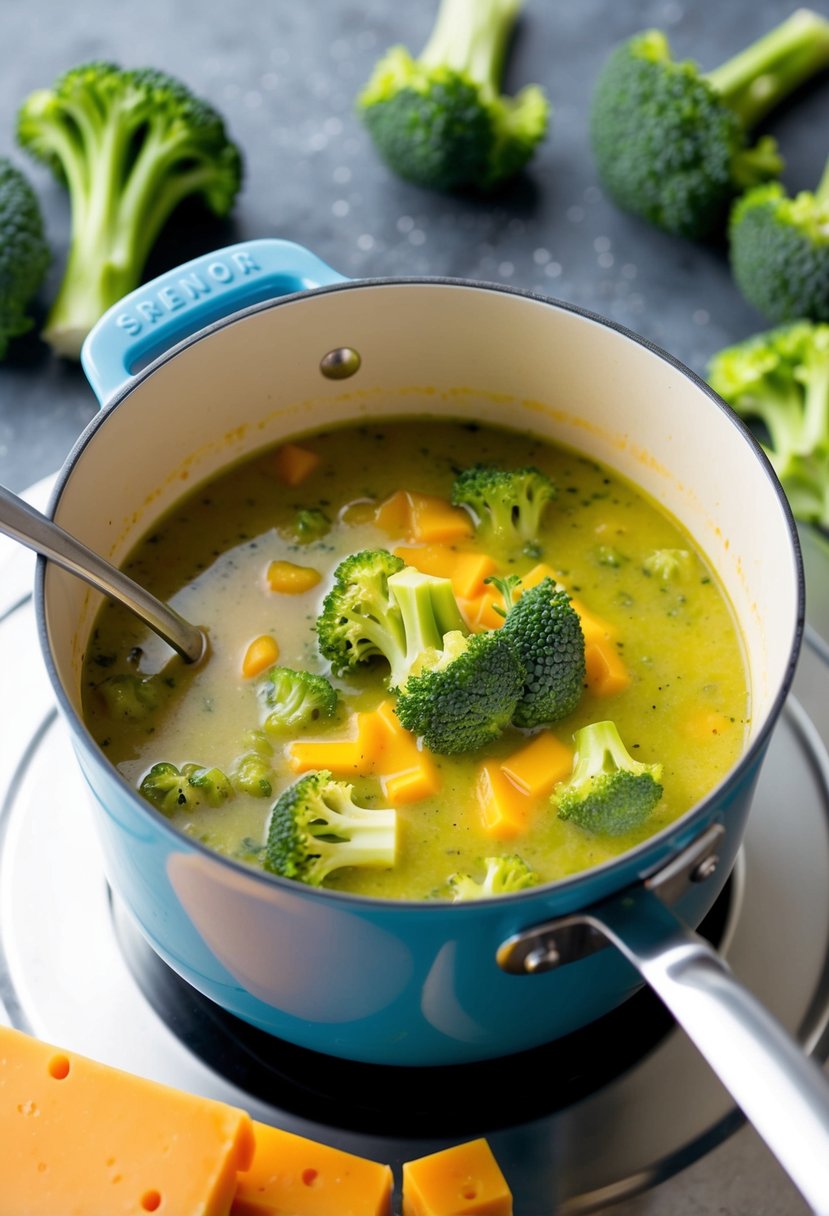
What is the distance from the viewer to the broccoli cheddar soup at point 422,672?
62.5 inches

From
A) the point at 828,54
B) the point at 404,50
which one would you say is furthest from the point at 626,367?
the point at 828,54

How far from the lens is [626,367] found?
1.84 m

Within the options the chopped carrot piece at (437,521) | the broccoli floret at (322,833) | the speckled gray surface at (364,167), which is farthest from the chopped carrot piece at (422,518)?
Answer: the speckled gray surface at (364,167)

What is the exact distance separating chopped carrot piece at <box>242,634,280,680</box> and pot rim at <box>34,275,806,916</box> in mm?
346

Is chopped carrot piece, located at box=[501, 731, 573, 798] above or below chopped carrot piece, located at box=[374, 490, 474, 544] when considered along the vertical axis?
below

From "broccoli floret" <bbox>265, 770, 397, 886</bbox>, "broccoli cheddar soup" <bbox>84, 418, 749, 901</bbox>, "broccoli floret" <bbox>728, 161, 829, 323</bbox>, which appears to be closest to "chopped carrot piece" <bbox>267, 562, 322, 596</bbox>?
"broccoli cheddar soup" <bbox>84, 418, 749, 901</bbox>

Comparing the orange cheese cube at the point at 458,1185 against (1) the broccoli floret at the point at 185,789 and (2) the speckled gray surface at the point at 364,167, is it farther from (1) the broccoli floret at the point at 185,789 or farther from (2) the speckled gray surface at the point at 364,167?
(2) the speckled gray surface at the point at 364,167

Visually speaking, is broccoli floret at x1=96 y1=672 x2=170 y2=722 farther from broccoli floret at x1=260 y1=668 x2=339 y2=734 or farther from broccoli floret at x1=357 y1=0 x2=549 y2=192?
broccoli floret at x1=357 y1=0 x2=549 y2=192

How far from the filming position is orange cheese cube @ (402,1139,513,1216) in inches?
56.9

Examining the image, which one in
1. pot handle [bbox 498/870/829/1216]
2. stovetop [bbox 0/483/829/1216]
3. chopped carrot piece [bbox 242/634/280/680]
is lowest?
→ stovetop [bbox 0/483/829/1216]

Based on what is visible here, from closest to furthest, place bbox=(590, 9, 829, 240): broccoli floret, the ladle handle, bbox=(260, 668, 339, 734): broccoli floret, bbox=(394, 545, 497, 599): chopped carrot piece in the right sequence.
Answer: the ladle handle < bbox=(260, 668, 339, 734): broccoli floret < bbox=(394, 545, 497, 599): chopped carrot piece < bbox=(590, 9, 829, 240): broccoli floret

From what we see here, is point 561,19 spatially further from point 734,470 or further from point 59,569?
point 59,569

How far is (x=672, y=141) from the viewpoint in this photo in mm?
2674

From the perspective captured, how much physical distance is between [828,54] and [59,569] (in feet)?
7.43
